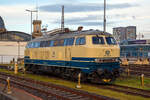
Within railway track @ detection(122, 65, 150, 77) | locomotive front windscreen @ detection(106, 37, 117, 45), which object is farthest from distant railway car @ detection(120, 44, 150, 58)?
locomotive front windscreen @ detection(106, 37, 117, 45)

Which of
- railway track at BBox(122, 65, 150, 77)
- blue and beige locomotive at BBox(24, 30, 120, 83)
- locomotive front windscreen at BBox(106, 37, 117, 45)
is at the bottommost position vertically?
railway track at BBox(122, 65, 150, 77)

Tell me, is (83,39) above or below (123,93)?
above

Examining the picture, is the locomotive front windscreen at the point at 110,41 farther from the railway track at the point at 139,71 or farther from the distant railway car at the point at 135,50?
the distant railway car at the point at 135,50

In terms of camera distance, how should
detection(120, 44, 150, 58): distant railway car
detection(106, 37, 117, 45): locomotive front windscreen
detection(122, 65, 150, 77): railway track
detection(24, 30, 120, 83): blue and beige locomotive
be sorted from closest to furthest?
detection(24, 30, 120, 83): blue and beige locomotive < detection(106, 37, 117, 45): locomotive front windscreen < detection(122, 65, 150, 77): railway track < detection(120, 44, 150, 58): distant railway car

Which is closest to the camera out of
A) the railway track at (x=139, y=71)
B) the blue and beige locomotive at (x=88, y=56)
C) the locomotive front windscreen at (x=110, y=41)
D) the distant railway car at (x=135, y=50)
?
the blue and beige locomotive at (x=88, y=56)

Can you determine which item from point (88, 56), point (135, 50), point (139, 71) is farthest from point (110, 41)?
point (135, 50)

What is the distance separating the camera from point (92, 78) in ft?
57.1

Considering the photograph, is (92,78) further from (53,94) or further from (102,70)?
(53,94)

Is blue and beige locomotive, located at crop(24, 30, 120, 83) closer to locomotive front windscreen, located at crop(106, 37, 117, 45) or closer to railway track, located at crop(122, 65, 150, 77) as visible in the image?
locomotive front windscreen, located at crop(106, 37, 117, 45)

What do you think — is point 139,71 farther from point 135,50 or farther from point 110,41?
point 135,50

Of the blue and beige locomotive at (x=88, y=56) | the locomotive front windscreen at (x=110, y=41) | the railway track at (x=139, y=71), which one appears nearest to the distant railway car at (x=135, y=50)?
the railway track at (x=139, y=71)

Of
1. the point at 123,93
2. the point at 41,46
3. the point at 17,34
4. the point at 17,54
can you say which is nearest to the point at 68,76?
the point at 41,46

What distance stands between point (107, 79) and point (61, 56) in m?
4.78

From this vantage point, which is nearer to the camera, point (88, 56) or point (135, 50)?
point (88, 56)
